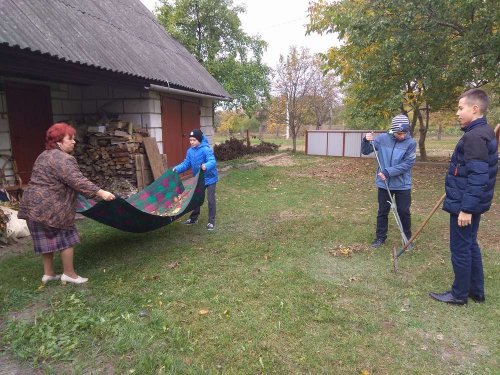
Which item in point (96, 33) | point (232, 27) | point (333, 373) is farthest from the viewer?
point (232, 27)

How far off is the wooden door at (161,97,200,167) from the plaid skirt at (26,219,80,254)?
5.70m

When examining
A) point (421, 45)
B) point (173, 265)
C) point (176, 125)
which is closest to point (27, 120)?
point (176, 125)

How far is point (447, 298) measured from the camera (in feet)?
10.3

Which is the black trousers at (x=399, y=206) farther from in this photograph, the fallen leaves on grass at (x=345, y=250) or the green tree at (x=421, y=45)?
the green tree at (x=421, y=45)

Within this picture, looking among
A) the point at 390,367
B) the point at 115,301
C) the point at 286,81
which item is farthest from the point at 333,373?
the point at 286,81

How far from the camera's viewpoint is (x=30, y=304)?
10.3ft

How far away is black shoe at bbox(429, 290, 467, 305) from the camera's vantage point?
10.0 ft

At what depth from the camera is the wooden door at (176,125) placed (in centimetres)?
895

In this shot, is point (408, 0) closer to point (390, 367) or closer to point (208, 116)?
point (208, 116)

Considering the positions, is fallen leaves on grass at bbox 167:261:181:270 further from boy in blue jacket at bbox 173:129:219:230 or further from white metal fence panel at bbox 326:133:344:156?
white metal fence panel at bbox 326:133:344:156

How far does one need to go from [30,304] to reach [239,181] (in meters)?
6.67

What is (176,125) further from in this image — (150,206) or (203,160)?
(150,206)

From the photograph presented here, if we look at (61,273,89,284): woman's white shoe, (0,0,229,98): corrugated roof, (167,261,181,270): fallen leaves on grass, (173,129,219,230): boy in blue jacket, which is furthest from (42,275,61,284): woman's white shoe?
(0,0,229,98): corrugated roof

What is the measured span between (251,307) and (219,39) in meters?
14.5
